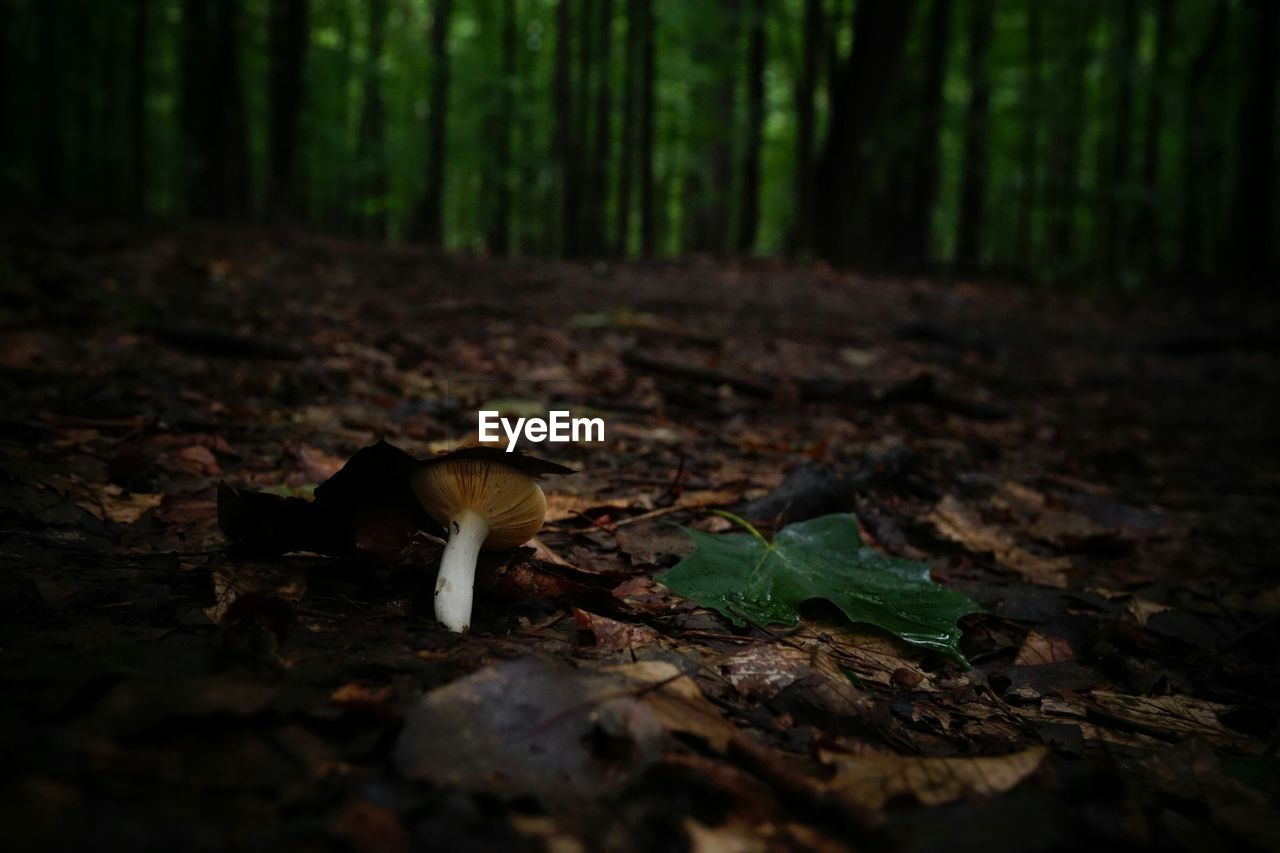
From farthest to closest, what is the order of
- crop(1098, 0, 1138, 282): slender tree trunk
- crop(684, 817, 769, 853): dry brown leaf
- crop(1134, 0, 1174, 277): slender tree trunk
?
crop(1098, 0, 1138, 282): slender tree trunk → crop(1134, 0, 1174, 277): slender tree trunk → crop(684, 817, 769, 853): dry brown leaf

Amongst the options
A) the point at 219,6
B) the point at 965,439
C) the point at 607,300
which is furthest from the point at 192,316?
the point at 219,6

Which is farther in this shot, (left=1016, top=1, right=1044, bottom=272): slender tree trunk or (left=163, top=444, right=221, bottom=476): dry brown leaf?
(left=1016, top=1, right=1044, bottom=272): slender tree trunk

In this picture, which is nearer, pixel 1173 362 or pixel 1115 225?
pixel 1173 362

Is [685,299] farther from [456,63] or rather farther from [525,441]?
[456,63]

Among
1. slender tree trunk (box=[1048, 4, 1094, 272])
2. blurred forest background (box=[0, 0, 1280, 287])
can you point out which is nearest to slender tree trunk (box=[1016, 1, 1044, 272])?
blurred forest background (box=[0, 0, 1280, 287])

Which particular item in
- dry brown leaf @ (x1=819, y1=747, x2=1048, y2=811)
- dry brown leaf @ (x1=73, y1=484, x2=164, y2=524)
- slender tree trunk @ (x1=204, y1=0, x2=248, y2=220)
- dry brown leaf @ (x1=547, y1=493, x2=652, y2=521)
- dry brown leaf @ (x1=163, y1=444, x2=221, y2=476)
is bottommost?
dry brown leaf @ (x1=819, y1=747, x2=1048, y2=811)

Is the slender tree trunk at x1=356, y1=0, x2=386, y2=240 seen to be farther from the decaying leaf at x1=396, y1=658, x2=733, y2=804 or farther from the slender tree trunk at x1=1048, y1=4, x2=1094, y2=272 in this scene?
the decaying leaf at x1=396, y1=658, x2=733, y2=804

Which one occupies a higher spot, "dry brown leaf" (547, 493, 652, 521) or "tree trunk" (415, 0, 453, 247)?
"tree trunk" (415, 0, 453, 247)

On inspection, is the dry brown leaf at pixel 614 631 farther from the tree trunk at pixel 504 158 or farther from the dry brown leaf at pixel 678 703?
the tree trunk at pixel 504 158
